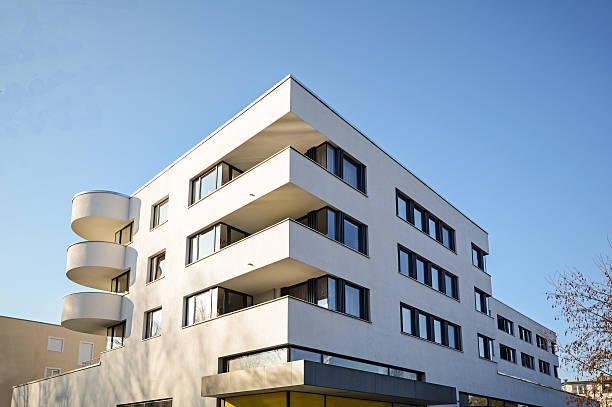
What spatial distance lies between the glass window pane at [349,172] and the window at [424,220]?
3295mm

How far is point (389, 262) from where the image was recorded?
25422 mm

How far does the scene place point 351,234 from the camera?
23.9 meters

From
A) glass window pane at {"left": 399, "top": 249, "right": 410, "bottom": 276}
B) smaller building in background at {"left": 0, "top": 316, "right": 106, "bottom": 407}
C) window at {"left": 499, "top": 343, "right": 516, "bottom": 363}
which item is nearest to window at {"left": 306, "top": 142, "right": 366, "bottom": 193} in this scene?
glass window pane at {"left": 399, "top": 249, "right": 410, "bottom": 276}

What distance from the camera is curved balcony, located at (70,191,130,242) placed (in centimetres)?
3083

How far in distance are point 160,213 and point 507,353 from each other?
105 ft

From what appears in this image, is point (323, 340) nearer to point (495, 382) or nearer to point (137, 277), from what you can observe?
point (137, 277)

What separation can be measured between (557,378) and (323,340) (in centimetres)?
4799

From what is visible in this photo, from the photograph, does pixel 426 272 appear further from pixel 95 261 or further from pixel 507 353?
pixel 507 353

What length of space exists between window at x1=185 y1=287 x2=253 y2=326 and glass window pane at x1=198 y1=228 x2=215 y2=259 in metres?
1.63

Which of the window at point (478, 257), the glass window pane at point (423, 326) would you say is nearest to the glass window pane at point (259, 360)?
the glass window pane at point (423, 326)

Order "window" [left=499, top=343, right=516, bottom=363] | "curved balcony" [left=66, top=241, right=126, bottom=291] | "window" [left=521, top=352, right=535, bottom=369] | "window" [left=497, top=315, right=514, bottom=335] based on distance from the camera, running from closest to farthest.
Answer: "curved balcony" [left=66, top=241, right=126, bottom=291] < "window" [left=499, top=343, right=516, bottom=363] < "window" [left=497, top=315, right=514, bottom=335] < "window" [left=521, top=352, right=535, bottom=369]

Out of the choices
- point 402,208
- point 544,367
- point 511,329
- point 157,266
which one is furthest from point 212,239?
point 544,367

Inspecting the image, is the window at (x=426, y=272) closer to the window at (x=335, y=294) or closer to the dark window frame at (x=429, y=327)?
the dark window frame at (x=429, y=327)

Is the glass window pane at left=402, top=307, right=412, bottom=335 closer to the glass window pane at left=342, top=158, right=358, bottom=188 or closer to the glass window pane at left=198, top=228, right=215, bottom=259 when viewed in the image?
the glass window pane at left=342, top=158, right=358, bottom=188
